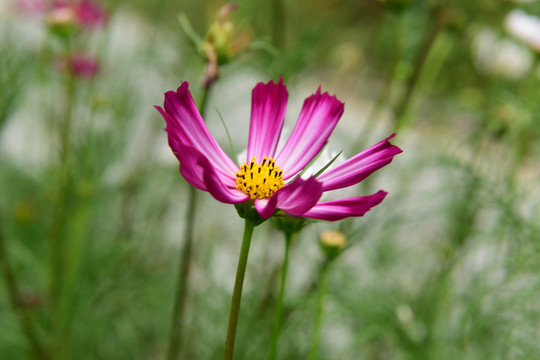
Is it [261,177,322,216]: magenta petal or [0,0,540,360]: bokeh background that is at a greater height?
[0,0,540,360]: bokeh background

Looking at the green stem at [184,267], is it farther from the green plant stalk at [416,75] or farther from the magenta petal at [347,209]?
the green plant stalk at [416,75]

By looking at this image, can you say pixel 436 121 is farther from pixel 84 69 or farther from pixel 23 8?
pixel 23 8

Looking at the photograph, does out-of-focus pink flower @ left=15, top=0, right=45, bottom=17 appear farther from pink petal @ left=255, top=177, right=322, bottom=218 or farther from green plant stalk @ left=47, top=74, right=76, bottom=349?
pink petal @ left=255, top=177, right=322, bottom=218

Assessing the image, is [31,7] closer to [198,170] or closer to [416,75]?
[416,75]

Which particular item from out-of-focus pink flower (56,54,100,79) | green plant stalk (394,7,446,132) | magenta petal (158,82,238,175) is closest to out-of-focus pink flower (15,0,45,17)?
out-of-focus pink flower (56,54,100,79)

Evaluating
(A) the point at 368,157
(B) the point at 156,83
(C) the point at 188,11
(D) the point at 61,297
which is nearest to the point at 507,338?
(A) the point at 368,157

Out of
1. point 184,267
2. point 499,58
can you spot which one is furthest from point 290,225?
point 499,58
